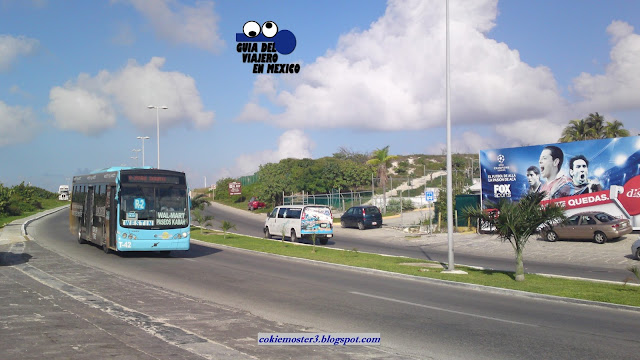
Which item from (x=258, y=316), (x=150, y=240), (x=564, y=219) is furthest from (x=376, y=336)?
(x=150, y=240)

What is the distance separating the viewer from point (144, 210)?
20594 millimetres

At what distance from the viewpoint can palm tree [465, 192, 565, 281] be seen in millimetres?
15898

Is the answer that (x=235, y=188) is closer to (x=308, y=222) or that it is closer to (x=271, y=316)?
(x=308, y=222)

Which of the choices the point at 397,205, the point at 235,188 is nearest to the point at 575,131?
the point at 397,205

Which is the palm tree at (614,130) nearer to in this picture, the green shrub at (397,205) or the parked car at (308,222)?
the green shrub at (397,205)

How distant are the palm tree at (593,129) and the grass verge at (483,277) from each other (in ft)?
129

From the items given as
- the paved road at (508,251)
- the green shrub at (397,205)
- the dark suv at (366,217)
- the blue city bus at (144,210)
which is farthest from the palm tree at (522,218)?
the green shrub at (397,205)

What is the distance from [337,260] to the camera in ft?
69.2

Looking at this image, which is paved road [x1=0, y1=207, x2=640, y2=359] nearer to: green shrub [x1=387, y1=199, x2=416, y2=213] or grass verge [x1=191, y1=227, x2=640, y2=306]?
grass verge [x1=191, y1=227, x2=640, y2=306]

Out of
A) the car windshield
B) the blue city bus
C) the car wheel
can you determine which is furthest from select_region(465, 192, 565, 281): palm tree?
the car windshield

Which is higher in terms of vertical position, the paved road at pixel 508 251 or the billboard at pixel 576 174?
the billboard at pixel 576 174

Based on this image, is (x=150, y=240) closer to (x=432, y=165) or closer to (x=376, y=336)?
(x=376, y=336)

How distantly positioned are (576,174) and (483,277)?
61.5 ft

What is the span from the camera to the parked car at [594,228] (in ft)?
91.3
